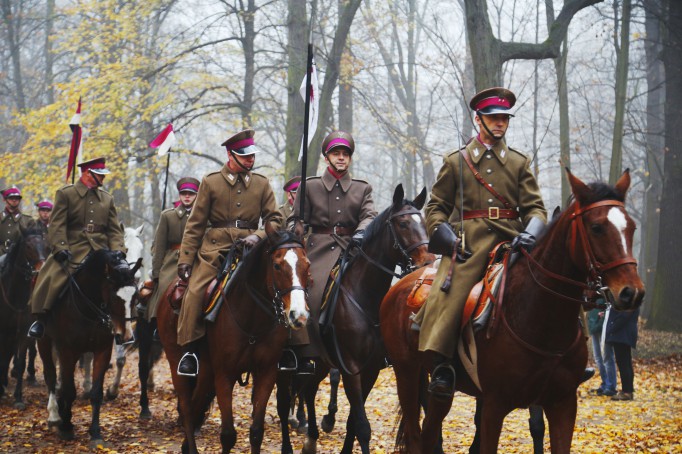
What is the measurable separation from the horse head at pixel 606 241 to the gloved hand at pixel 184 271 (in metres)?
4.24

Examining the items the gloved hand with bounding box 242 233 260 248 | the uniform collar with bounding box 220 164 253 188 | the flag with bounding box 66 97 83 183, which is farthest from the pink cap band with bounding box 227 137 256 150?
the flag with bounding box 66 97 83 183

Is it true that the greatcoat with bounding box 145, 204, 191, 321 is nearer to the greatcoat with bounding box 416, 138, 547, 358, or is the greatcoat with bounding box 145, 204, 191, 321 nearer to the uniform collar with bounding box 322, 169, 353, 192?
the uniform collar with bounding box 322, 169, 353, 192

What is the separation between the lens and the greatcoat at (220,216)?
811cm

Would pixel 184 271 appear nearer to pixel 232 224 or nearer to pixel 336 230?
pixel 232 224

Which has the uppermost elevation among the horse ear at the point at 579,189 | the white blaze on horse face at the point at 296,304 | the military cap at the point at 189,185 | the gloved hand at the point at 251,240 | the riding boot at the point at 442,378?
the military cap at the point at 189,185

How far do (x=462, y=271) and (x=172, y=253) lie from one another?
233 inches

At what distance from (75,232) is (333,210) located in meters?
4.03

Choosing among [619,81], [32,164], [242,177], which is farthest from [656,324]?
[32,164]

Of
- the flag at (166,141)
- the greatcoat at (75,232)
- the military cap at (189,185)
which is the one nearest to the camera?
the greatcoat at (75,232)

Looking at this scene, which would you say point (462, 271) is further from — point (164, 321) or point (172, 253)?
point (172, 253)

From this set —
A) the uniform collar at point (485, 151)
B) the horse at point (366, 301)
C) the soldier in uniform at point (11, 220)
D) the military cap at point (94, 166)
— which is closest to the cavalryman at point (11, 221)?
the soldier in uniform at point (11, 220)

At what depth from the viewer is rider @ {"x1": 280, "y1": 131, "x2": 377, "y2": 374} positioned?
28.7 feet

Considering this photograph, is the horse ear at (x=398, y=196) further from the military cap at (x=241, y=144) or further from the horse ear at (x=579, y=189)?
the horse ear at (x=579, y=189)

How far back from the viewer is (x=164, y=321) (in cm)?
870
